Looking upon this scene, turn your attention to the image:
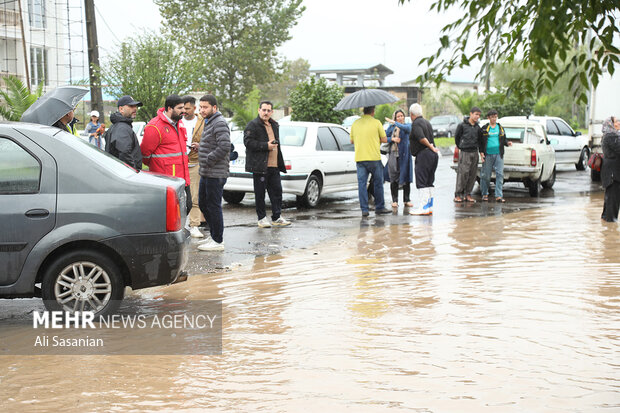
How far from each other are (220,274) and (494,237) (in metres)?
4.50

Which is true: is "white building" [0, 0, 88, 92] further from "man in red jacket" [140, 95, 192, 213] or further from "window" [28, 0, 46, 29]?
"man in red jacket" [140, 95, 192, 213]

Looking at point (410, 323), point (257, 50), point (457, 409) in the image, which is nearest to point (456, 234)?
point (410, 323)

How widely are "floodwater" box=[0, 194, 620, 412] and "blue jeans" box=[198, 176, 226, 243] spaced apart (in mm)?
887

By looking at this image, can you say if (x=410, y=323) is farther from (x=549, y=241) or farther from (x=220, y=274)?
(x=549, y=241)

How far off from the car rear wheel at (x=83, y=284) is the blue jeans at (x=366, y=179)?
24.5 ft

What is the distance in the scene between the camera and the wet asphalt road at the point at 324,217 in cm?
978

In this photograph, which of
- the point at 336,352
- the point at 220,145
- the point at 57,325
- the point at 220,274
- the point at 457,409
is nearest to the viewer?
the point at 457,409

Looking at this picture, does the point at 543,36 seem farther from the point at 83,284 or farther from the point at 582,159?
the point at 582,159

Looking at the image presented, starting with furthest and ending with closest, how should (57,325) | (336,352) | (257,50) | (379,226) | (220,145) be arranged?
1. (257,50)
2. (379,226)
3. (220,145)
4. (57,325)
5. (336,352)

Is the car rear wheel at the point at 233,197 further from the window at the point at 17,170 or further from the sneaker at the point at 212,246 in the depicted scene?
the window at the point at 17,170

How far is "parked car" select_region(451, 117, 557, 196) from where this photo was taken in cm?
1667

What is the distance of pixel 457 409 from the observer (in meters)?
4.44

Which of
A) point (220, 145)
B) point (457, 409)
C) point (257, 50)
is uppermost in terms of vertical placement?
point (257, 50)

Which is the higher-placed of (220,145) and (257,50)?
(257,50)
